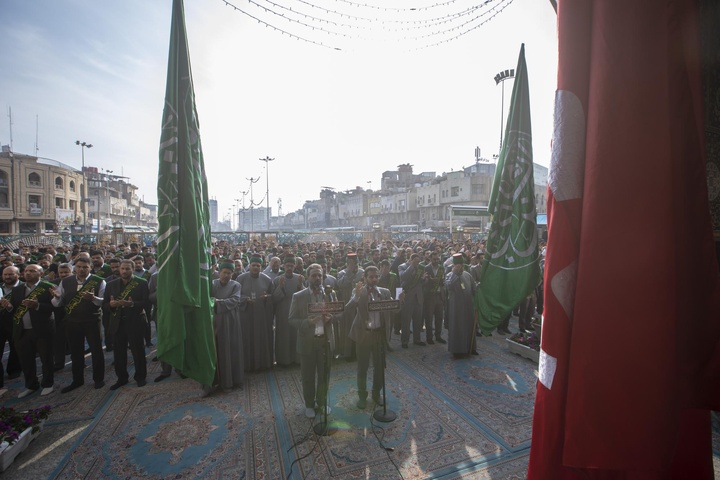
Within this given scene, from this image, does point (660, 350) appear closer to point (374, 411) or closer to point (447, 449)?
point (447, 449)

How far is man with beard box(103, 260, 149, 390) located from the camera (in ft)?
20.4

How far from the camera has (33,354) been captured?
600cm

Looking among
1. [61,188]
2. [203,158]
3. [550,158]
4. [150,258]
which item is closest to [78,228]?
[61,188]

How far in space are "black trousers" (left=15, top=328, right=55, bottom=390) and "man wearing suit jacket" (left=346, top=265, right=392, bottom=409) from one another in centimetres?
541

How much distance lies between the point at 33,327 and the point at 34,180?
56432 mm

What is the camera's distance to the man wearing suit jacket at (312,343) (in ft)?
16.0

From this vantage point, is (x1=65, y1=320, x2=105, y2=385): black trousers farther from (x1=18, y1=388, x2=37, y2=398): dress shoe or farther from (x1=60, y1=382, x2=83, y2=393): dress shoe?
(x1=18, y1=388, x2=37, y2=398): dress shoe

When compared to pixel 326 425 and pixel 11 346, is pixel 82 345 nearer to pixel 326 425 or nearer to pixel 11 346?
pixel 11 346

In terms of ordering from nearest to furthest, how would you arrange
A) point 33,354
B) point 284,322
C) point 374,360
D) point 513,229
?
point 513,229 → point 374,360 → point 33,354 → point 284,322

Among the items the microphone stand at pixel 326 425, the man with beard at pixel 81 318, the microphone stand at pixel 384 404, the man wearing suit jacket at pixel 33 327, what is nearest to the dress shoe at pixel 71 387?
the man with beard at pixel 81 318

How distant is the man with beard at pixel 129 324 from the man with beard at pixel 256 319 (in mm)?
1808

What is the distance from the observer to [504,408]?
545cm

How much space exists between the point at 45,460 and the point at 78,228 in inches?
2109

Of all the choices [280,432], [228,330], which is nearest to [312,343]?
[280,432]
